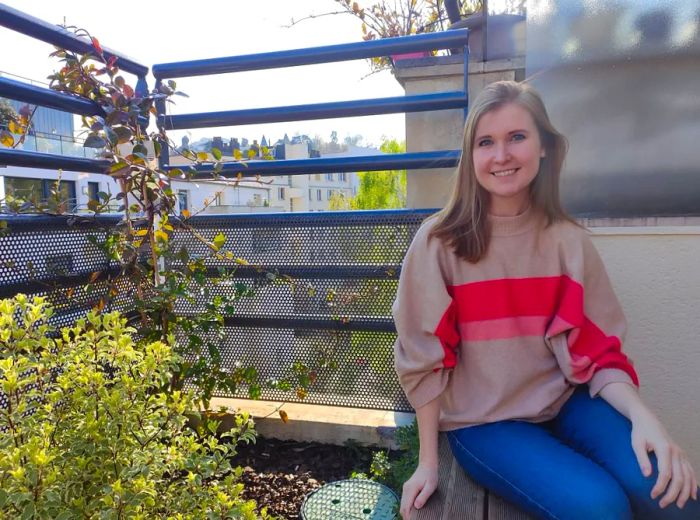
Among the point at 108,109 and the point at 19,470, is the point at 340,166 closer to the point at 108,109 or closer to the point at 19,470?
the point at 108,109

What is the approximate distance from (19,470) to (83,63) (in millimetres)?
1703

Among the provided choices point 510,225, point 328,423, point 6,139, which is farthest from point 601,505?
point 6,139

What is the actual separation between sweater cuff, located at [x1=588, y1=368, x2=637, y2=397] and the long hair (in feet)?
1.48

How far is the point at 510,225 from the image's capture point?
1.55 m

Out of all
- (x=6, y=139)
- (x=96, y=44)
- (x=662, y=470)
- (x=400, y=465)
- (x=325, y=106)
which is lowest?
(x=400, y=465)

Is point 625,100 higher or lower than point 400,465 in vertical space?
higher

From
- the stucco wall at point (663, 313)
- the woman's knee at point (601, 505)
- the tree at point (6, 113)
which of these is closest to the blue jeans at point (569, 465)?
the woman's knee at point (601, 505)

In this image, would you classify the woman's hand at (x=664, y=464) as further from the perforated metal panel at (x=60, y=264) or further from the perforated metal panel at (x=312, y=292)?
the perforated metal panel at (x=60, y=264)

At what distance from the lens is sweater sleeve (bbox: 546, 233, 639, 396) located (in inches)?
57.0

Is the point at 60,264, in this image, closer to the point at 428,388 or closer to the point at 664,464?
the point at 428,388

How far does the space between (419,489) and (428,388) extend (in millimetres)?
256

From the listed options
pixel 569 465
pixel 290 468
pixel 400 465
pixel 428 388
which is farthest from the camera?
pixel 290 468

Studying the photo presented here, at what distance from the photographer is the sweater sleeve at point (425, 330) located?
55.3 inches

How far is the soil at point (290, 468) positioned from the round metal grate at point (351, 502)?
0.17m
